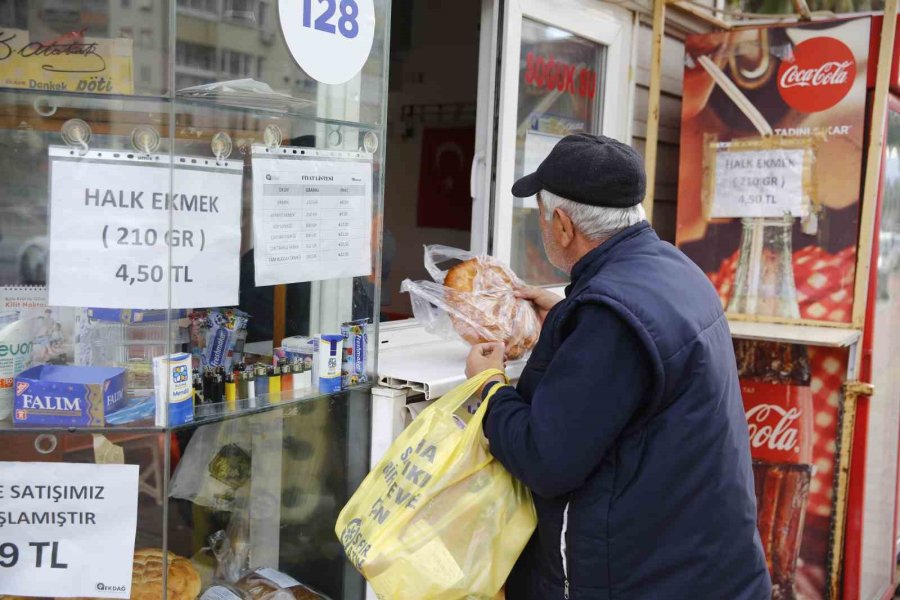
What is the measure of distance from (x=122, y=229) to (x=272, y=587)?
95 cm

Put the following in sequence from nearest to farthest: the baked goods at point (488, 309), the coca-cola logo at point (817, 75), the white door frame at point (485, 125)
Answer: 1. the baked goods at point (488, 309)
2. the white door frame at point (485, 125)
3. the coca-cola logo at point (817, 75)

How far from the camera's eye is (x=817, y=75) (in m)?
3.15

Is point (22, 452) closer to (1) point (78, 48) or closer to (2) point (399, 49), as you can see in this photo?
(1) point (78, 48)

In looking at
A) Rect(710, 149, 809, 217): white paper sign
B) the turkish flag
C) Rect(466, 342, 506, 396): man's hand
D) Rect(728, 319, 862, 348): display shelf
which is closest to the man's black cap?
Rect(466, 342, 506, 396): man's hand

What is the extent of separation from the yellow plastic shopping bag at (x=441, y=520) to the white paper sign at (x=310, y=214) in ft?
1.53

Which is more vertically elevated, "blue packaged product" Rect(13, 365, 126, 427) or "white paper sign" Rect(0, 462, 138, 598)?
"blue packaged product" Rect(13, 365, 126, 427)

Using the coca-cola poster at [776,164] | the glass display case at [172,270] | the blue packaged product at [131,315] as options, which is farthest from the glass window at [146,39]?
the coca-cola poster at [776,164]

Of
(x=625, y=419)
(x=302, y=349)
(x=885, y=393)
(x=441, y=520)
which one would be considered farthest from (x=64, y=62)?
(x=885, y=393)

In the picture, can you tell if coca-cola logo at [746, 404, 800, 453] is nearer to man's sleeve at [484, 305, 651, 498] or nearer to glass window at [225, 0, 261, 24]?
man's sleeve at [484, 305, 651, 498]

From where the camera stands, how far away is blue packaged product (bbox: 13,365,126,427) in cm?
165

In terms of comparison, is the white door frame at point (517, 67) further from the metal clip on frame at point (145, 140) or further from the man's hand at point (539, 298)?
the metal clip on frame at point (145, 140)

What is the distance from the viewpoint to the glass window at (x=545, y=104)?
3006 mm

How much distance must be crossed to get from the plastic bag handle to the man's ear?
1.05 ft

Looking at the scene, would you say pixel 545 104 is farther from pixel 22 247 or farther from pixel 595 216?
pixel 22 247
